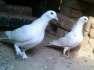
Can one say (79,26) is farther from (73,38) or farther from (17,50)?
(17,50)

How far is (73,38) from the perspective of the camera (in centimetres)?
486

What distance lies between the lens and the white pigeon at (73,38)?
4859 millimetres

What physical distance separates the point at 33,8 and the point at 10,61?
180 cm

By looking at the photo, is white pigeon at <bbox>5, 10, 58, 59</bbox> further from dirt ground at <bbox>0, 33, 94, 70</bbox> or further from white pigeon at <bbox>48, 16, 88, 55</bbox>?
white pigeon at <bbox>48, 16, 88, 55</bbox>

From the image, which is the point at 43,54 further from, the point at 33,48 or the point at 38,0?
the point at 38,0

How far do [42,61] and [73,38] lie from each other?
0.66m

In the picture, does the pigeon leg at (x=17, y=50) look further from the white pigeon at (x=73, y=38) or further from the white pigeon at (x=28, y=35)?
the white pigeon at (x=73, y=38)

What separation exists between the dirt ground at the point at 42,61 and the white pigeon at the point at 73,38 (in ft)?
0.38

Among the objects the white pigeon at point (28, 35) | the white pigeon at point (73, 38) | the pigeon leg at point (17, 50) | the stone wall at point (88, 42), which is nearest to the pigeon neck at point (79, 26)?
the white pigeon at point (73, 38)

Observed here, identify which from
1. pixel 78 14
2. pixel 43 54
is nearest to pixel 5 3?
pixel 78 14

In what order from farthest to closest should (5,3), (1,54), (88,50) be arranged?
(5,3) → (88,50) → (1,54)

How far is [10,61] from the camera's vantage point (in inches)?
171

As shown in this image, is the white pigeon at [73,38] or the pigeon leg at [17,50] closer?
the pigeon leg at [17,50]

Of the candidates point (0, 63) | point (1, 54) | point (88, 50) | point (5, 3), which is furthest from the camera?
point (5, 3)
